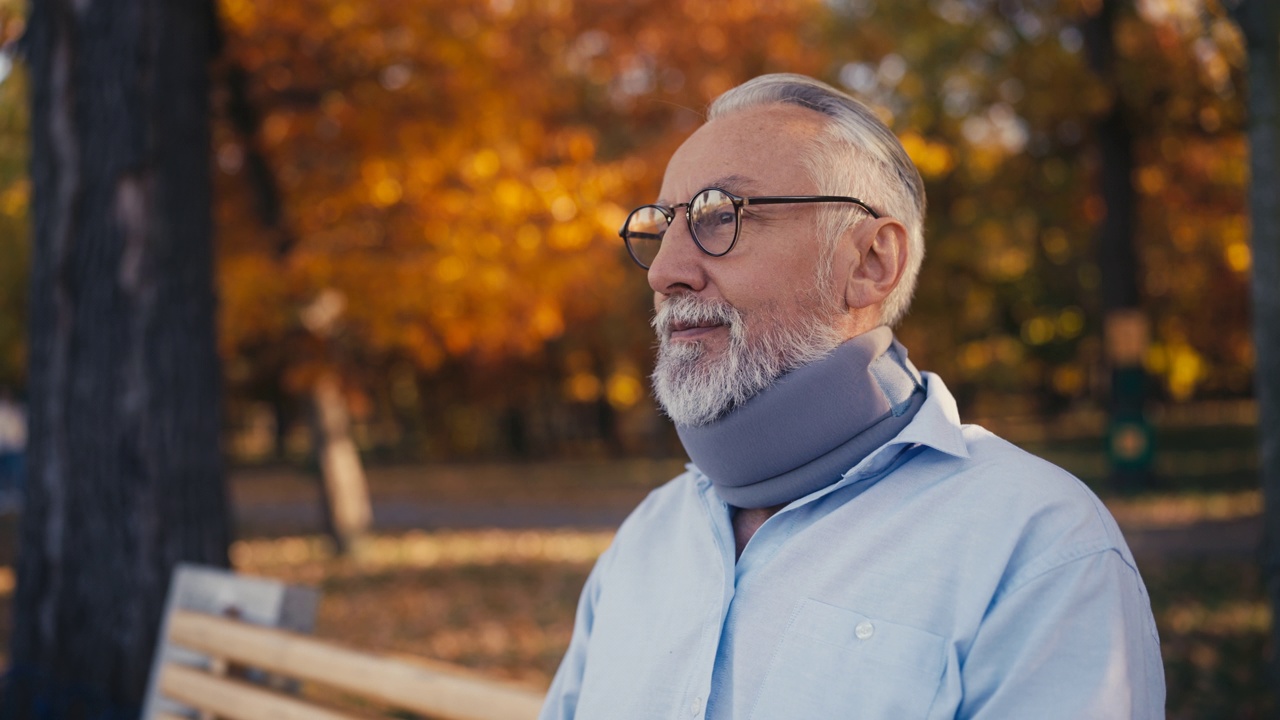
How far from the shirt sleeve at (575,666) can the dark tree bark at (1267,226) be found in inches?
108

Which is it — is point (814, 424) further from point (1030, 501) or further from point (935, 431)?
point (1030, 501)

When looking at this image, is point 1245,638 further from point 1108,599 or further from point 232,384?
point 232,384

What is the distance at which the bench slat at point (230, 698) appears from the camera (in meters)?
2.52

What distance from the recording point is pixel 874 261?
6.31ft

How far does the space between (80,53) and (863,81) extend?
11156mm

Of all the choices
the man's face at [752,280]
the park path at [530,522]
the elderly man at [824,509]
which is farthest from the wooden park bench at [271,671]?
the park path at [530,522]

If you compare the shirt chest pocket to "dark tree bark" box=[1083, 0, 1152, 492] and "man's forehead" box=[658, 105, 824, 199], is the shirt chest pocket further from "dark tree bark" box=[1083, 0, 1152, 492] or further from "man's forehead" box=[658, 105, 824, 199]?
"dark tree bark" box=[1083, 0, 1152, 492]

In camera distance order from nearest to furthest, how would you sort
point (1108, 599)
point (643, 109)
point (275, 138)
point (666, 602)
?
point (1108, 599) < point (666, 602) < point (275, 138) < point (643, 109)

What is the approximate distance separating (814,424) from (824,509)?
0.14 m

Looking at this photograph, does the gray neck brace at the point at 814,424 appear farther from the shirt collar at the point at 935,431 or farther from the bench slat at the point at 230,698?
the bench slat at the point at 230,698

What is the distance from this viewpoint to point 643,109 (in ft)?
36.1

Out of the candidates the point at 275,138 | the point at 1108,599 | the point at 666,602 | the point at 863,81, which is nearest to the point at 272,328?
the point at 275,138

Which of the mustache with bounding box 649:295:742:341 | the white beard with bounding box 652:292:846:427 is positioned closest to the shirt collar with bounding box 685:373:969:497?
the white beard with bounding box 652:292:846:427

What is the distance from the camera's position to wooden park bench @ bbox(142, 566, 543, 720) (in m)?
2.22
